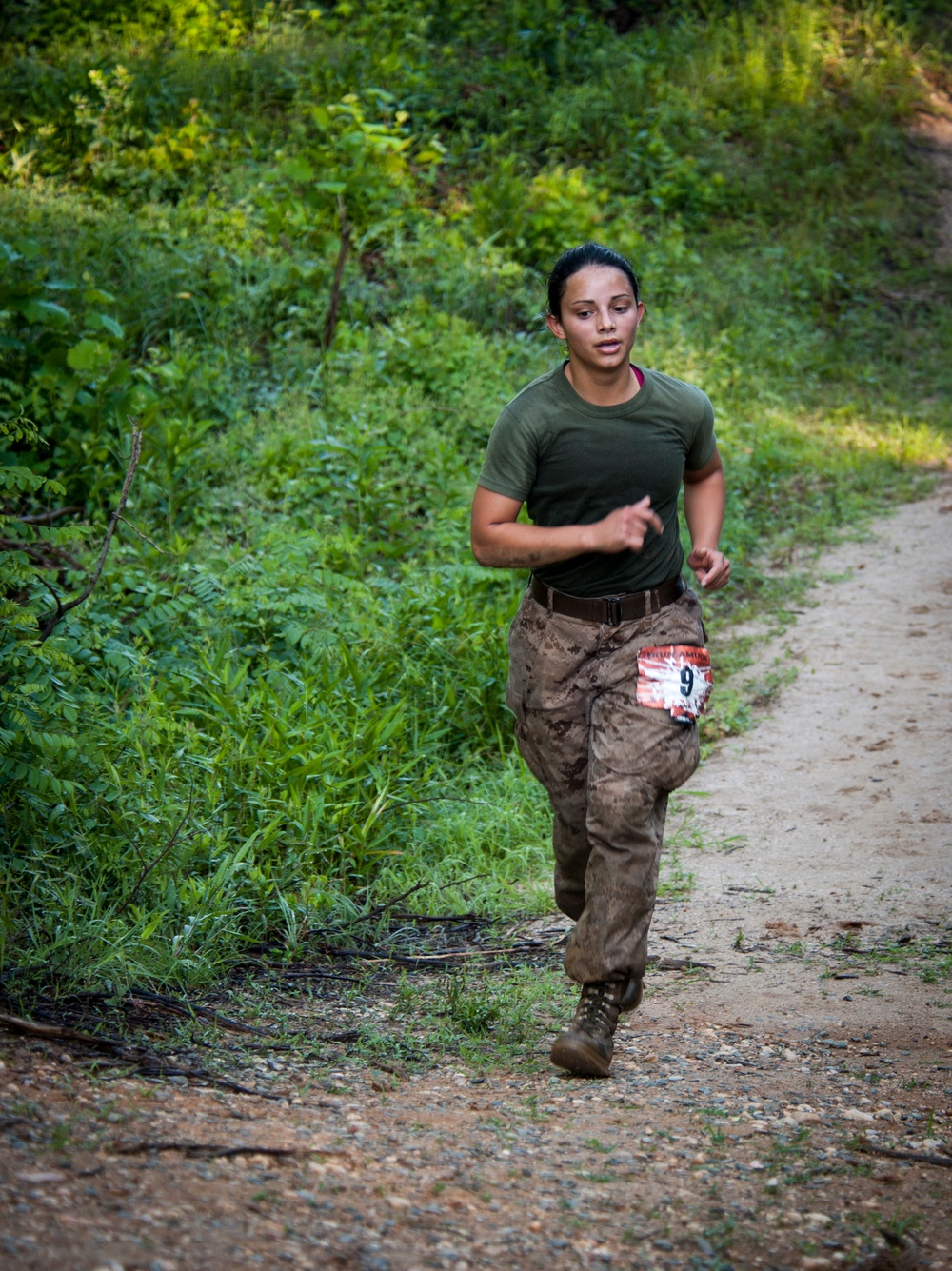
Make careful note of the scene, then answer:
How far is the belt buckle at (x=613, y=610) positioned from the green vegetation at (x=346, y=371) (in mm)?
1137

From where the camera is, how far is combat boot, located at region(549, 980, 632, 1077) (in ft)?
9.90

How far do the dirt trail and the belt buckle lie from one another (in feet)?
3.75

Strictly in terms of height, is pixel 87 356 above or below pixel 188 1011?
above

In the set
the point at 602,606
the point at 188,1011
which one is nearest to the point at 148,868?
the point at 188,1011

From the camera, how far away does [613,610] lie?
3.21 m

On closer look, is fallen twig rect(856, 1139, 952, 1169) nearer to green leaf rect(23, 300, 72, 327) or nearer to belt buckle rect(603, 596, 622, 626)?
belt buckle rect(603, 596, 622, 626)

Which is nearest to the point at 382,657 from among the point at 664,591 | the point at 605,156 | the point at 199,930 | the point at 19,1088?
the point at 199,930

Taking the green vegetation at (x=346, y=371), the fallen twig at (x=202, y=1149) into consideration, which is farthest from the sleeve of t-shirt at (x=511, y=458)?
the fallen twig at (x=202, y=1149)

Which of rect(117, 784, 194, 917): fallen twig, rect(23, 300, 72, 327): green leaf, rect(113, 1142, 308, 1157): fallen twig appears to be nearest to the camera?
rect(113, 1142, 308, 1157): fallen twig

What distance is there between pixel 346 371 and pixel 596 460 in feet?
18.0

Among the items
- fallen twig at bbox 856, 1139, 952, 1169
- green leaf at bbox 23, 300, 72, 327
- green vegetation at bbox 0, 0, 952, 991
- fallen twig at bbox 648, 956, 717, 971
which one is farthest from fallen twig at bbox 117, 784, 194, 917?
A: green leaf at bbox 23, 300, 72, 327

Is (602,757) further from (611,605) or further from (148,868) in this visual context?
(148,868)

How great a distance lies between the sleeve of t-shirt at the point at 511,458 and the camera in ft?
10.2

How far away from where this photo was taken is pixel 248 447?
751 cm
